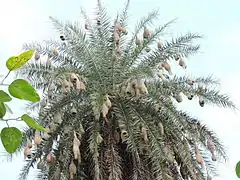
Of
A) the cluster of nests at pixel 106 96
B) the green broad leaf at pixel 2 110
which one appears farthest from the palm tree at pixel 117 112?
the green broad leaf at pixel 2 110

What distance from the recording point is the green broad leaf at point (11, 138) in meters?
0.73

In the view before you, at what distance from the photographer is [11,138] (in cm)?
74

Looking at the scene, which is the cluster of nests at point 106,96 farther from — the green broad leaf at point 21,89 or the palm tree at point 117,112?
the green broad leaf at point 21,89

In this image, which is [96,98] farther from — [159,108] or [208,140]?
[208,140]

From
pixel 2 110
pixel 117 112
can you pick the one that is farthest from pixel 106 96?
pixel 2 110

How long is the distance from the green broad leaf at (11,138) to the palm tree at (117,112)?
560 cm

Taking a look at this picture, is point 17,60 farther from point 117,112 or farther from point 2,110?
point 117,112

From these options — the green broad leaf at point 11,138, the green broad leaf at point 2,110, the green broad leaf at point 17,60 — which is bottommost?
the green broad leaf at point 11,138

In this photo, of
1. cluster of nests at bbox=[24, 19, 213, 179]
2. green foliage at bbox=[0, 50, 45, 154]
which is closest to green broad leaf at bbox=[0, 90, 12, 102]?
green foliage at bbox=[0, 50, 45, 154]

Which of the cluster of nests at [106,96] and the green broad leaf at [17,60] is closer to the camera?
the green broad leaf at [17,60]

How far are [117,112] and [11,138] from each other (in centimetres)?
624

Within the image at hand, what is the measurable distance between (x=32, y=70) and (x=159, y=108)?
64.9 inches

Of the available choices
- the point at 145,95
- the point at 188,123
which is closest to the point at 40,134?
the point at 145,95

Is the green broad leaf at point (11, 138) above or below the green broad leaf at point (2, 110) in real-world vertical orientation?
below
